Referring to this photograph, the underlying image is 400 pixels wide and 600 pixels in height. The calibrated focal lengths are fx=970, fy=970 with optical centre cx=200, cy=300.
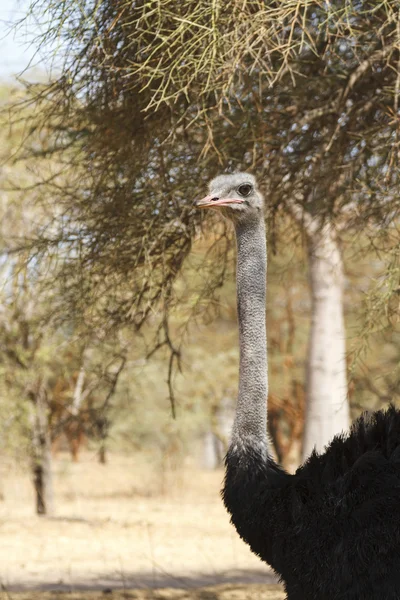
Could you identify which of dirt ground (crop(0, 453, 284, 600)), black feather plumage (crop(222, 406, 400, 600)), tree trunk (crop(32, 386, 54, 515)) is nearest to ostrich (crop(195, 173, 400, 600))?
black feather plumage (crop(222, 406, 400, 600))

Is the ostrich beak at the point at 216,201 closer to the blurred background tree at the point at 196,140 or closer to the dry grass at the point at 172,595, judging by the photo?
the blurred background tree at the point at 196,140

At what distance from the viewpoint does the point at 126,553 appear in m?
9.07

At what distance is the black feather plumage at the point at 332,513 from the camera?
10.2 feet

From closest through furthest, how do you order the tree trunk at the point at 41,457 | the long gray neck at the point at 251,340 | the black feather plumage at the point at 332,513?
the black feather plumage at the point at 332,513 < the long gray neck at the point at 251,340 < the tree trunk at the point at 41,457

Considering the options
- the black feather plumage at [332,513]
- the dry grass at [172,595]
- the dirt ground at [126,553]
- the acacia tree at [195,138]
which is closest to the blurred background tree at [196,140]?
the acacia tree at [195,138]

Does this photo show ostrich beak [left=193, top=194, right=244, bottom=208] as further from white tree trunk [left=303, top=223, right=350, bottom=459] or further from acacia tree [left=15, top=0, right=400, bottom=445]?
white tree trunk [left=303, top=223, right=350, bottom=459]

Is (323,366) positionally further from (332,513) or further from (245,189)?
(332,513)

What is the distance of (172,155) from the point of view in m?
5.12

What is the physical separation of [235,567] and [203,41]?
5.46 meters

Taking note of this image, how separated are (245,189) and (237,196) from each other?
5 cm

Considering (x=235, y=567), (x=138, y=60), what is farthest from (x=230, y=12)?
(x=235, y=567)

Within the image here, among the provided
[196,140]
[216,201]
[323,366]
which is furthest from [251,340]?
[323,366]

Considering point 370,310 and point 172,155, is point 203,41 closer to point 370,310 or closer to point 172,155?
point 172,155

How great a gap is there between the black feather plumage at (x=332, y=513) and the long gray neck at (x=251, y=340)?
0.24 feet
